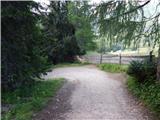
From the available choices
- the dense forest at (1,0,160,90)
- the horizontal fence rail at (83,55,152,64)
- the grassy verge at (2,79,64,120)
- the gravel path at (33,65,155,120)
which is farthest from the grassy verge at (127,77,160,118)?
the horizontal fence rail at (83,55,152,64)

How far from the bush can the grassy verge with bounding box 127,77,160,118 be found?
33cm

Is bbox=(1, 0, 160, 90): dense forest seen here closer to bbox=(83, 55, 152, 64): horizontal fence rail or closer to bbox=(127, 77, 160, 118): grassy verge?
bbox=(127, 77, 160, 118): grassy verge

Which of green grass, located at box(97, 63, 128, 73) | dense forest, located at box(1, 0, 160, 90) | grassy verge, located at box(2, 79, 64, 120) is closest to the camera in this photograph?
grassy verge, located at box(2, 79, 64, 120)

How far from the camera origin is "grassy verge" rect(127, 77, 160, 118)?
10200 millimetres

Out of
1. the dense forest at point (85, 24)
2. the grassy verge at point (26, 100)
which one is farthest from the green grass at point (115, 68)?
the dense forest at point (85, 24)

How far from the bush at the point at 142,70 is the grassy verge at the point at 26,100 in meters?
3.45

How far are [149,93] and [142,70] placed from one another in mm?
3096

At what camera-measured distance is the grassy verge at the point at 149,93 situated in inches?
402

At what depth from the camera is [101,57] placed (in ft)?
105

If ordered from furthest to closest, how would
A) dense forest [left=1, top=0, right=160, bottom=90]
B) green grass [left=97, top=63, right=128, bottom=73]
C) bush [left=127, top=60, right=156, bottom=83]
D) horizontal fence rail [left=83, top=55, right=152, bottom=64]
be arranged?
horizontal fence rail [left=83, top=55, right=152, bottom=64] → green grass [left=97, top=63, right=128, bottom=73] → bush [left=127, top=60, right=156, bottom=83] → dense forest [left=1, top=0, right=160, bottom=90]

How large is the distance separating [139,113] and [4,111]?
3.83 metres

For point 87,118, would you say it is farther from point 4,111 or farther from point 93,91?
point 93,91

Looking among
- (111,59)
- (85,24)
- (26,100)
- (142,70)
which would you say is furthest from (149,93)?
(111,59)

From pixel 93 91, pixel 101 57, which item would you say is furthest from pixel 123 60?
pixel 93 91
